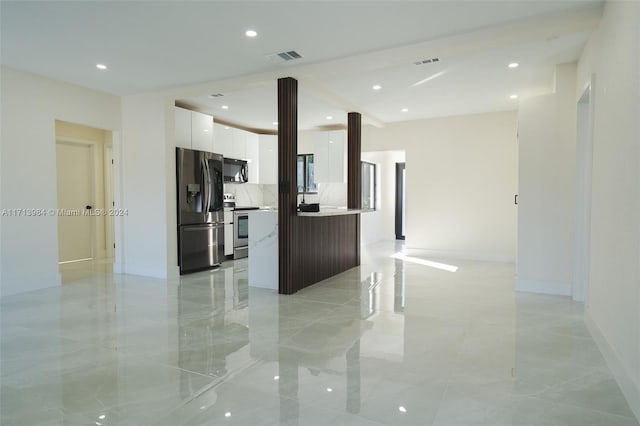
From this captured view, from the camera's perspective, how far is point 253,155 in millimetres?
8055

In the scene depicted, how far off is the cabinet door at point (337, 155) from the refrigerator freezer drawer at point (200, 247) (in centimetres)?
256

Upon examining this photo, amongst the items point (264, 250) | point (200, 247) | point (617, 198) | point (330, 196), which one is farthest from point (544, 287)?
point (330, 196)

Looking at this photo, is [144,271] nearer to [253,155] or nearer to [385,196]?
[253,155]

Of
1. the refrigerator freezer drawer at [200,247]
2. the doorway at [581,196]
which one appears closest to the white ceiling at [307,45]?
the doorway at [581,196]

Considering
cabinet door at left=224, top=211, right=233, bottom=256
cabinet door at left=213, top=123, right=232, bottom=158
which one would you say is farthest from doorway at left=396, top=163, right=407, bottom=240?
cabinet door at left=224, top=211, right=233, bottom=256

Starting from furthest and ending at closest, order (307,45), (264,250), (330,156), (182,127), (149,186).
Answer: (330,156) < (182,127) < (149,186) < (264,250) < (307,45)

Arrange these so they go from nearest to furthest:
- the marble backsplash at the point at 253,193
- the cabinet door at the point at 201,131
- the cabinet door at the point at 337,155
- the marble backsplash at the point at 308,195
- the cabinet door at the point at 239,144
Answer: the cabinet door at the point at 201,131
the cabinet door at the point at 239,144
the cabinet door at the point at 337,155
the marble backsplash at the point at 253,193
the marble backsplash at the point at 308,195

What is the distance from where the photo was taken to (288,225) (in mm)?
4535

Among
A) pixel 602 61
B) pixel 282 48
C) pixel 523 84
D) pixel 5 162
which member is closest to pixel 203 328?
pixel 282 48

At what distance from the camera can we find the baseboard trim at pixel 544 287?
4484 millimetres

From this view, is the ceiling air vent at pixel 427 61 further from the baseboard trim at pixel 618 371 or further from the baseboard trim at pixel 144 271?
the baseboard trim at pixel 144 271

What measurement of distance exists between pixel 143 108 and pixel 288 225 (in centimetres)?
309

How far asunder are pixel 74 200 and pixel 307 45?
5.59 metres

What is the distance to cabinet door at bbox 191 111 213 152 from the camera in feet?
20.4
